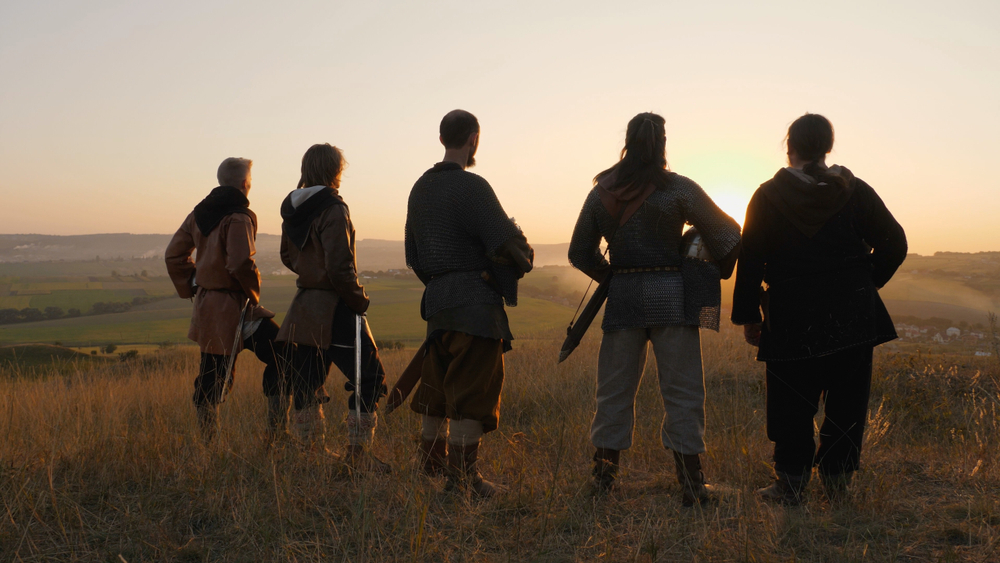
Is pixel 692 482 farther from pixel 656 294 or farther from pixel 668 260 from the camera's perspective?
pixel 668 260

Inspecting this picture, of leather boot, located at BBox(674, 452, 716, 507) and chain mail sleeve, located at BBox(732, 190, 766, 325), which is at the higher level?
chain mail sleeve, located at BBox(732, 190, 766, 325)

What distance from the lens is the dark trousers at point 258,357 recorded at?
4.09 meters

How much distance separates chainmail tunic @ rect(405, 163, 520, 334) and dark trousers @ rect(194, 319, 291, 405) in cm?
131

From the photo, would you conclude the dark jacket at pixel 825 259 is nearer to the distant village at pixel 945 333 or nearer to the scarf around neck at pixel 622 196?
the scarf around neck at pixel 622 196

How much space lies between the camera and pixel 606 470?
3.33 metres

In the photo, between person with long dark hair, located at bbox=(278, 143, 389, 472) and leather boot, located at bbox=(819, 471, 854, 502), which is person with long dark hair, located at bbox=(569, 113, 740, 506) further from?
person with long dark hair, located at bbox=(278, 143, 389, 472)

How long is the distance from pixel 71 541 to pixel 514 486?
2.08 meters

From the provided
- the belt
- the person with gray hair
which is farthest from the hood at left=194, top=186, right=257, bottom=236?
the belt

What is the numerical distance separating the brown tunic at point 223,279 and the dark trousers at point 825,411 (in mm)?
3247

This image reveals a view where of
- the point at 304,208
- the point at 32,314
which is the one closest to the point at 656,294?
the point at 304,208

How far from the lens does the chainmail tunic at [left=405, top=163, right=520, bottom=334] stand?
3.30m

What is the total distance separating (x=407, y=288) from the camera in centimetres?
4716

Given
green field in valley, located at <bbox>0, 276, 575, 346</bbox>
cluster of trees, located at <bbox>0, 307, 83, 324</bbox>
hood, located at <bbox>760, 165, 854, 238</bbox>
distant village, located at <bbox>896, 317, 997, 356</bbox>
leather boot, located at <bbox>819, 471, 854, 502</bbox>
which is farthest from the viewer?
cluster of trees, located at <bbox>0, 307, 83, 324</bbox>

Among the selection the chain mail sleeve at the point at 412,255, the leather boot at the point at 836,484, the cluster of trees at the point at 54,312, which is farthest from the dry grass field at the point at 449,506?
the cluster of trees at the point at 54,312
